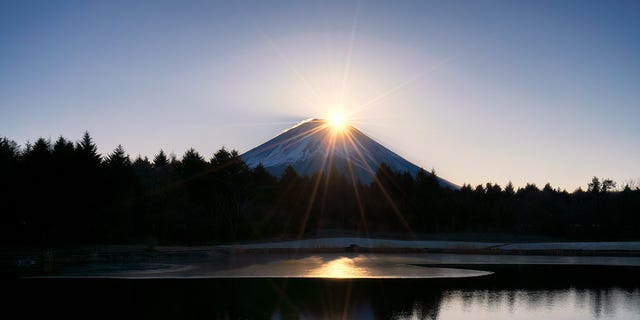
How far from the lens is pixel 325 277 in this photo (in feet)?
95.9

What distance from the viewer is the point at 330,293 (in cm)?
2336

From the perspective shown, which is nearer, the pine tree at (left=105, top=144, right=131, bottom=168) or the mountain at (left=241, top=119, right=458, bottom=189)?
the pine tree at (left=105, top=144, right=131, bottom=168)

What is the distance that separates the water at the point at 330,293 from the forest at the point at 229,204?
15.3m

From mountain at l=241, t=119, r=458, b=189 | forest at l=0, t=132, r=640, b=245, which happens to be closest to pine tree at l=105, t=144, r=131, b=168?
forest at l=0, t=132, r=640, b=245

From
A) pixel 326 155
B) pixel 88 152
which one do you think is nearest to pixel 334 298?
→ pixel 88 152

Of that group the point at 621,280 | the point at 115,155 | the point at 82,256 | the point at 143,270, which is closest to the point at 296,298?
the point at 143,270

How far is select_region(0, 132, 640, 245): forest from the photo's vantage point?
148ft

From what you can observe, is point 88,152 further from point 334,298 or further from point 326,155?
point 326,155

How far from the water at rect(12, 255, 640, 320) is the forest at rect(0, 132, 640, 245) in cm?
1529

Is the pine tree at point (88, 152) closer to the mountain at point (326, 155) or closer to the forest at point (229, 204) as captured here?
the forest at point (229, 204)

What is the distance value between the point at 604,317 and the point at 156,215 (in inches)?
1732

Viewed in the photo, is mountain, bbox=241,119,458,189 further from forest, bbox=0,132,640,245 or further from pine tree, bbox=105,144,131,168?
pine tree, bbox=105,144,131,168

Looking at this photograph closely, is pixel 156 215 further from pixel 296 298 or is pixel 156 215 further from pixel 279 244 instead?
pixel 296 298

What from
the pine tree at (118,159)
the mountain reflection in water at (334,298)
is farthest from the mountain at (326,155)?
the mountain reflection in water at (334,298)
